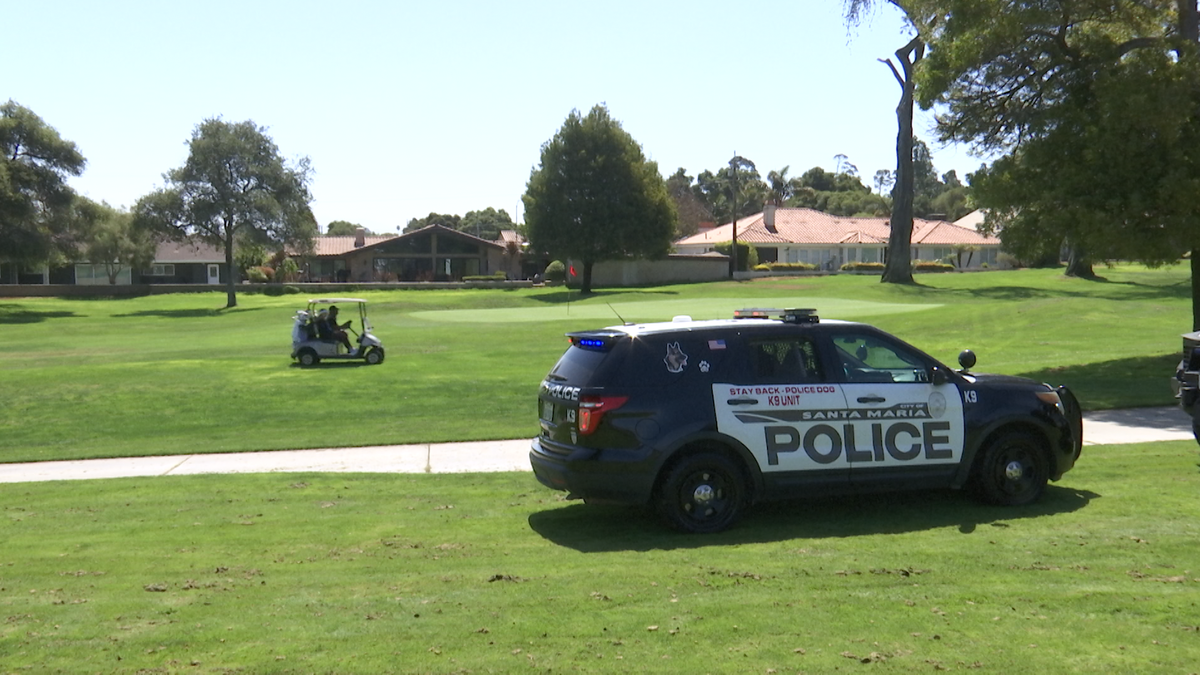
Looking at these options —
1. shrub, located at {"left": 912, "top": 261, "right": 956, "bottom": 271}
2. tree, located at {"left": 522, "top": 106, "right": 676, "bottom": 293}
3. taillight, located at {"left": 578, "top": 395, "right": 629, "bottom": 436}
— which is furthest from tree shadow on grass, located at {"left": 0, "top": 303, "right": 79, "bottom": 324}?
taillight, located at {"left": 578, "top": 395, "right": 629, "bottom": 436}

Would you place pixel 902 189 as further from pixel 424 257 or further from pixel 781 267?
pixel 424 257

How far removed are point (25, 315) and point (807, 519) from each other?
56298 millimetres

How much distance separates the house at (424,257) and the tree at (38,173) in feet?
80.7

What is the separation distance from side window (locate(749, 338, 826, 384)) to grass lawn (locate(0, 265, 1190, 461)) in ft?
21.4

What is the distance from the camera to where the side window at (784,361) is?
841cm

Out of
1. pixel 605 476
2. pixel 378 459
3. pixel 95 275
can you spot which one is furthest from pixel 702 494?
pixel 95 275

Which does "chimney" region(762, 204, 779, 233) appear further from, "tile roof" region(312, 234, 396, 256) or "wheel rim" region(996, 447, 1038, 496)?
"wheel rim" region(996, 447, 1038, 496)

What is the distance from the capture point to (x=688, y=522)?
8172 millimetres

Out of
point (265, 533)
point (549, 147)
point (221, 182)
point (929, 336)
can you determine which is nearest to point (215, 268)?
point (221, 182)

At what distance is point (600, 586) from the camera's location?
21.1ft

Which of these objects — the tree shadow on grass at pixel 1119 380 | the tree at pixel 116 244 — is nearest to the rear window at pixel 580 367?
the tree shadow on grass at pixel 1119 380

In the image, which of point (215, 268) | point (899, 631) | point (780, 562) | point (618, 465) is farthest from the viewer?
point (215, 268)

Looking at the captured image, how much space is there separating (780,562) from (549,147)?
62.8 metres

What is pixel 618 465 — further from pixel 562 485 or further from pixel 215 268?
pixel 215 268
